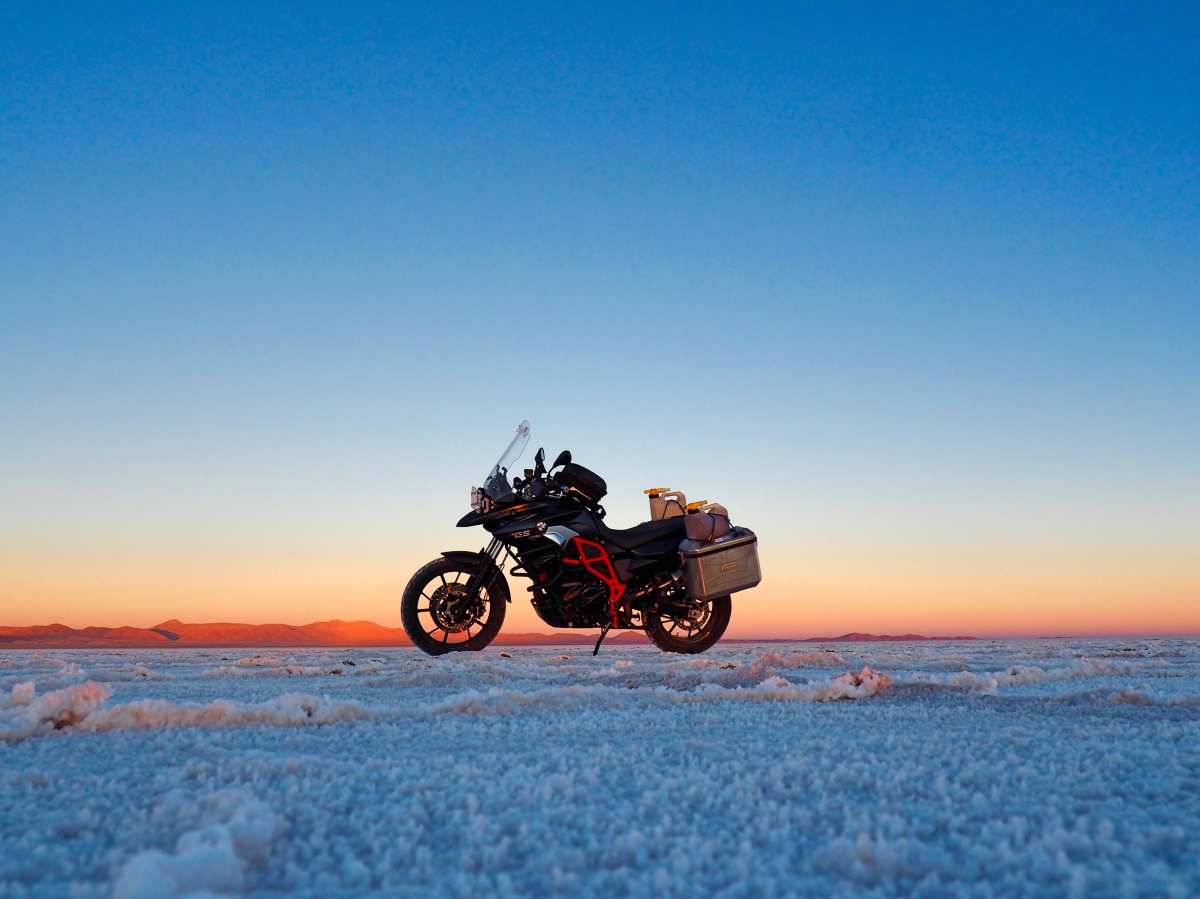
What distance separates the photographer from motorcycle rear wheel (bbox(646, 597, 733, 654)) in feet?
23.5

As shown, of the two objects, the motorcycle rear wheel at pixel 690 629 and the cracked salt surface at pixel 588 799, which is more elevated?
the motorcycle rear wheel at pixel 690 629

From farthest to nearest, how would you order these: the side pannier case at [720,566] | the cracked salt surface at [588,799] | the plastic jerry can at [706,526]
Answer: the plastic jerry can at [706,526] → the side pannier case at [720,566] → the cracked salt surface at [588,799]

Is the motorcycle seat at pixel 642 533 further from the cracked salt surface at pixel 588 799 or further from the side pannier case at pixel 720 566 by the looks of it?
the cracked salt surface at pixel 588 799

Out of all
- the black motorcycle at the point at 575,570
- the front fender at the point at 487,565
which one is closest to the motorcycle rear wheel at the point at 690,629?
Result: the black motorcycle at the point at 575,570

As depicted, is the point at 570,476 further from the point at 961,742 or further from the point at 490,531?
the point at 961,742

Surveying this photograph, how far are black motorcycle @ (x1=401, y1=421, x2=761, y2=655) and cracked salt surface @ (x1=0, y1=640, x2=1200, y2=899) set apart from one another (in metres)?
4.16

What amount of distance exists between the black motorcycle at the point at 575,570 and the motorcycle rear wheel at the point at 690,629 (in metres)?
0.01

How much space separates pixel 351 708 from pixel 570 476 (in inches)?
190

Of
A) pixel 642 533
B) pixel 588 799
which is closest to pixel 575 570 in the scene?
pixel 642 533

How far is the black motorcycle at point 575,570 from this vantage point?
6859 millimetres

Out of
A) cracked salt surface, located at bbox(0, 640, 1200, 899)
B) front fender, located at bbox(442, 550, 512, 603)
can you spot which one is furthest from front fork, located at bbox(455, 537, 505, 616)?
cracked salt surface, located at bbox(0, 640, 1200, 899)

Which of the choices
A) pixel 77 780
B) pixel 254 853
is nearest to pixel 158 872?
pixel 254 853

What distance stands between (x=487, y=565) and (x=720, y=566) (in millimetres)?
1975

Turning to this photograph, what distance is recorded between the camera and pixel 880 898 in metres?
0.96
